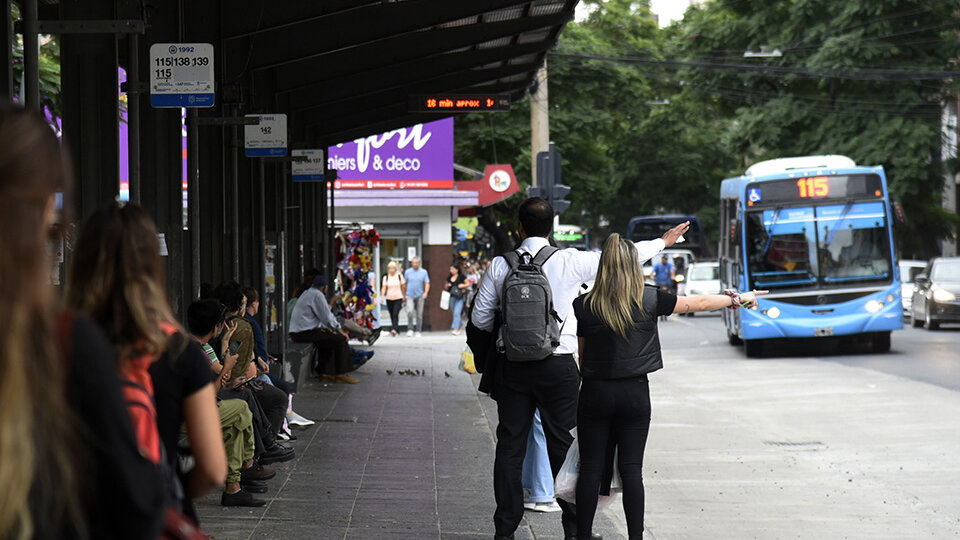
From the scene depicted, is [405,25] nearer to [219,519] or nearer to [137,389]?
[219,519]

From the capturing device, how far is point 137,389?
9.59 ft

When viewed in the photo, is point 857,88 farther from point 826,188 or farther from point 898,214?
point 898,214

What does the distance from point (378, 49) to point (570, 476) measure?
11.3 m

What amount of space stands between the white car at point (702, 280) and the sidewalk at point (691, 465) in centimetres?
2470

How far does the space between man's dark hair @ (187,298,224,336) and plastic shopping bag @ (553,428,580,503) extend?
1.88 meters

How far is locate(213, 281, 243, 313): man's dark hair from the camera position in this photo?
9.28 m

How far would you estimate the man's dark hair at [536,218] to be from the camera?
23.4 ft

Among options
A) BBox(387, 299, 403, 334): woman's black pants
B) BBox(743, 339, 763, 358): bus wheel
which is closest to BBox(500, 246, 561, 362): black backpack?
BBox(743, 339, 763, 358): bus wheel

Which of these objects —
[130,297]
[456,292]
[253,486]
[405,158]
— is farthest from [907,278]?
[130,297]

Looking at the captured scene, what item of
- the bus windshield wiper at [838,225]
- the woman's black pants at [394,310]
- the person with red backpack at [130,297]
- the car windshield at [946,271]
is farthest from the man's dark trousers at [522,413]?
the car windshield at [946,271]

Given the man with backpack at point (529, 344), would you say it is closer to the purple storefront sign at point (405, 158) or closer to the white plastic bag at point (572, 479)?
the white plastic bag at point (572, 479)

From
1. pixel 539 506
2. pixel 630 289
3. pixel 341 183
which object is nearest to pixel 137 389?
pixel 630 289

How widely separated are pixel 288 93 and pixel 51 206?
17057mm

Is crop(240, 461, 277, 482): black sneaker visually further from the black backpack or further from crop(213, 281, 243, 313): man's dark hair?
the black backpack
